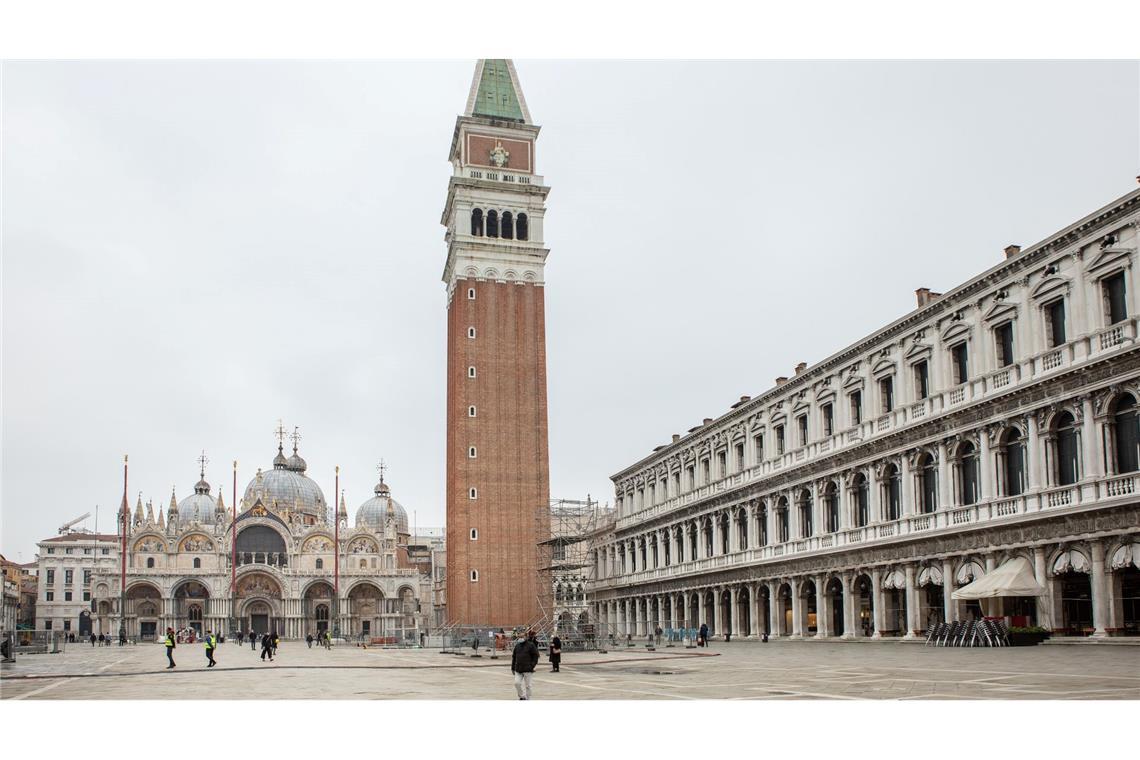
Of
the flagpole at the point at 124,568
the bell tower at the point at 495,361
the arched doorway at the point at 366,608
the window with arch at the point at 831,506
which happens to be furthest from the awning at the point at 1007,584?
the arched doorway at the point at 366,608

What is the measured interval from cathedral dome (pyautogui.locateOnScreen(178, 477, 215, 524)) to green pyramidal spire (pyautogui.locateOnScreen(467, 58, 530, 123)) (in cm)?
7373

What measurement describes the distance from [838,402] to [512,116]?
4180 cm

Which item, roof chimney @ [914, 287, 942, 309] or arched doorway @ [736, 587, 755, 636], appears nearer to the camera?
roof chimney @ [914, 287, 942, 309]

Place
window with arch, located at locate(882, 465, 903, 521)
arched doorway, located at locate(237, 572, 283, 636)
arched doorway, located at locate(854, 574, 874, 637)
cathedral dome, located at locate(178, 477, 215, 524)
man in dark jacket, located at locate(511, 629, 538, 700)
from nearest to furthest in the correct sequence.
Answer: man in dark jacket, located at locate(511, 629, 538, 700) < window with arch, located at locate(882, 465, 903, 521) < arched doorway, located at locate(854, 574, 874, 637) < arched doorway, located at locate(237, 572, 283, 636) < cathedral dome, located at locate(178, 477, 215, 524)

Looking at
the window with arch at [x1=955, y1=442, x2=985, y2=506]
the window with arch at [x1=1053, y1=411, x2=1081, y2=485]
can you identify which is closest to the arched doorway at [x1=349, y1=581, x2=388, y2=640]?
the window with arch at [x1=955, y1=442, x2=985, y2=506]

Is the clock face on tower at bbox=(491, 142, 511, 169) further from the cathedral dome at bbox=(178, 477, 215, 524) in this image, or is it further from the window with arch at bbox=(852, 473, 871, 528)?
the cathedral dome at bbox=(178, 477, 215, 524)

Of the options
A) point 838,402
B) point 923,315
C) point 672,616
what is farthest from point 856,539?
point 672,616

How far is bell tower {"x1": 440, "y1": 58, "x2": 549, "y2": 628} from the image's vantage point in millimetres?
75062

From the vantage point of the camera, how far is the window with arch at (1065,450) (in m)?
35.4

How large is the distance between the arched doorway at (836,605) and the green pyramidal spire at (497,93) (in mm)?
45260

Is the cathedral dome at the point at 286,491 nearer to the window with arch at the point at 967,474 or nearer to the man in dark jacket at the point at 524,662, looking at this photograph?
the window with arch at the point at 967,474

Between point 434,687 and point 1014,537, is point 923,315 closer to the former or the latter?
point 1014,537

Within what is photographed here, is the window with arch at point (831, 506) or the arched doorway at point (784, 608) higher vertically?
the window with arch at point (831, 506)

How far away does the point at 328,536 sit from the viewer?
120 m
